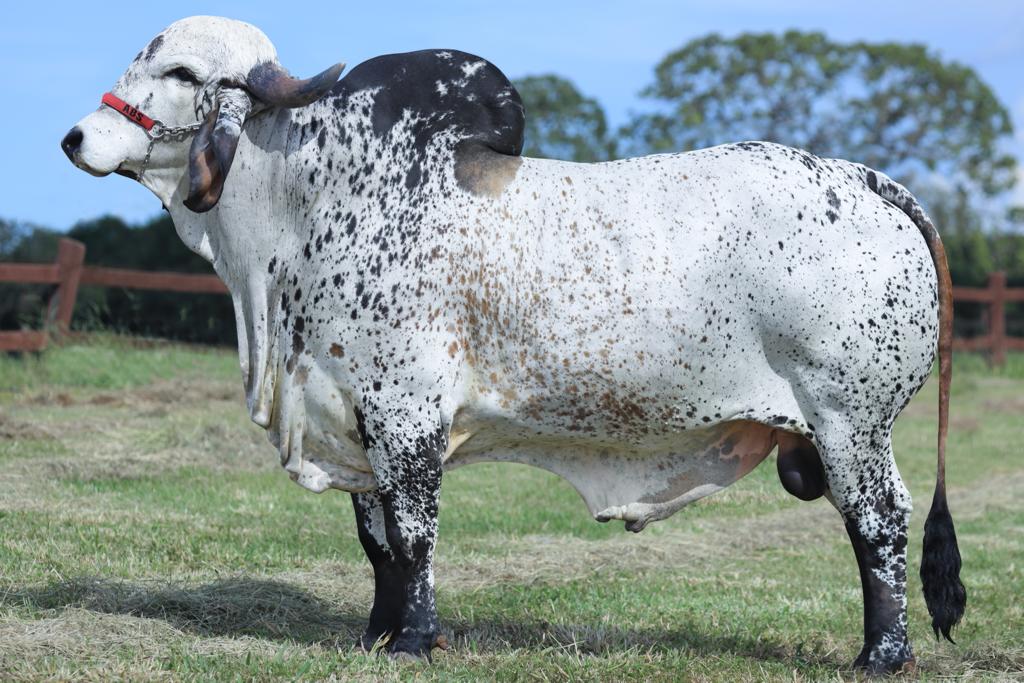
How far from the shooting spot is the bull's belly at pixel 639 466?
15.4 ft

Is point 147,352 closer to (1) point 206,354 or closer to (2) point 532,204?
(1) point 206,354

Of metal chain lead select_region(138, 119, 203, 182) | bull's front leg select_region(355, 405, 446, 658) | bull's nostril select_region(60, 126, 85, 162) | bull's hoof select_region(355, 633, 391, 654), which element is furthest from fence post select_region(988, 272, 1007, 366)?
bull's nostril select_region(60, 126, 85, 162)

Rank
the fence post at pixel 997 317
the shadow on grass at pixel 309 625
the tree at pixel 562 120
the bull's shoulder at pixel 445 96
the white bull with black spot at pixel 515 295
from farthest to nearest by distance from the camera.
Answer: the tree at pixel 562 120 → the fence post at pixel 997 317 → the shadow on grass at pixel 309 625 → the bull's shoulder at pixel 445 96 → the white bull with black spot at pixel 515 295

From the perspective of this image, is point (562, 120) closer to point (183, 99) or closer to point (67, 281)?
point (67, 281)

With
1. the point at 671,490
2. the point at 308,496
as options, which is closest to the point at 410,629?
the point at 671,490

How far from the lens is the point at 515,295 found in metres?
4.32

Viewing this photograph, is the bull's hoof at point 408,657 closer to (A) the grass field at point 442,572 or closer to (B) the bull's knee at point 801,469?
(A) the grass field at point 442,572

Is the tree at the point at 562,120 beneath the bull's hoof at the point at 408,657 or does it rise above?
above

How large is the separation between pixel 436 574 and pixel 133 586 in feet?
4.94

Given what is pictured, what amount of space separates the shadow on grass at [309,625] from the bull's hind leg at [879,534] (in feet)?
0.93

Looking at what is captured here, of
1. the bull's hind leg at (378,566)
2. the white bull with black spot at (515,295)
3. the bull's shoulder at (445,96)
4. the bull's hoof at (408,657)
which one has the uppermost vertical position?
the bull's shoulder at (445,96)

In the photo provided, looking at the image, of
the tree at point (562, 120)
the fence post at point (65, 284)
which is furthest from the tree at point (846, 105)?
the fence post at point (65, 284)

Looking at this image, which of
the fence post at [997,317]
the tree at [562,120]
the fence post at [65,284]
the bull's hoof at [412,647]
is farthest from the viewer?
the tree at [562,120]

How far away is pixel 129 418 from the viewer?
10617 millimetres
